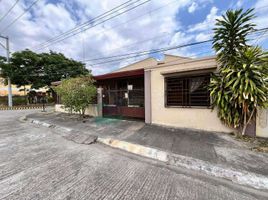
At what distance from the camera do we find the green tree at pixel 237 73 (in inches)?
177

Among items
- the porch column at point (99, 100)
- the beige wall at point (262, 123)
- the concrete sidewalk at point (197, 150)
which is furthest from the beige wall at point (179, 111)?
the porch column at point (99, 100)

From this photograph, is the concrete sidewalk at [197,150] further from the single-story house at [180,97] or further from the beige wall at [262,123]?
the beige wall at [262,123]

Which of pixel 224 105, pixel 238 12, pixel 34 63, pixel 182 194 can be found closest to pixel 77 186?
pixel 182 194

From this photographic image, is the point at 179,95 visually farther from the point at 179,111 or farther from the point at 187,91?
the point at 179,111

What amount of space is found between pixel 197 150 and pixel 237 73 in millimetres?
2787

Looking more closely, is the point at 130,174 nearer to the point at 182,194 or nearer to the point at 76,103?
the point at 182,194

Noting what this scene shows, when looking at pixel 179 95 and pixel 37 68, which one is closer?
pixel 179 95

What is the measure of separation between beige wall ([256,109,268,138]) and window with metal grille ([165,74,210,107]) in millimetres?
1668

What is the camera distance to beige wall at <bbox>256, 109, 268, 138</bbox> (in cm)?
501

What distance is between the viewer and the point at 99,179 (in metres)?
2.95

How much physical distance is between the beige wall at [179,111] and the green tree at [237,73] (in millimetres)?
535

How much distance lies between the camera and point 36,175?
3.09 metres

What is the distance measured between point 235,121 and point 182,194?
3.87 metres

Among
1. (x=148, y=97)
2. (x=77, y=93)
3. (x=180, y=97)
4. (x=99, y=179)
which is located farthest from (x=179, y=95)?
(x=77, y=93)
